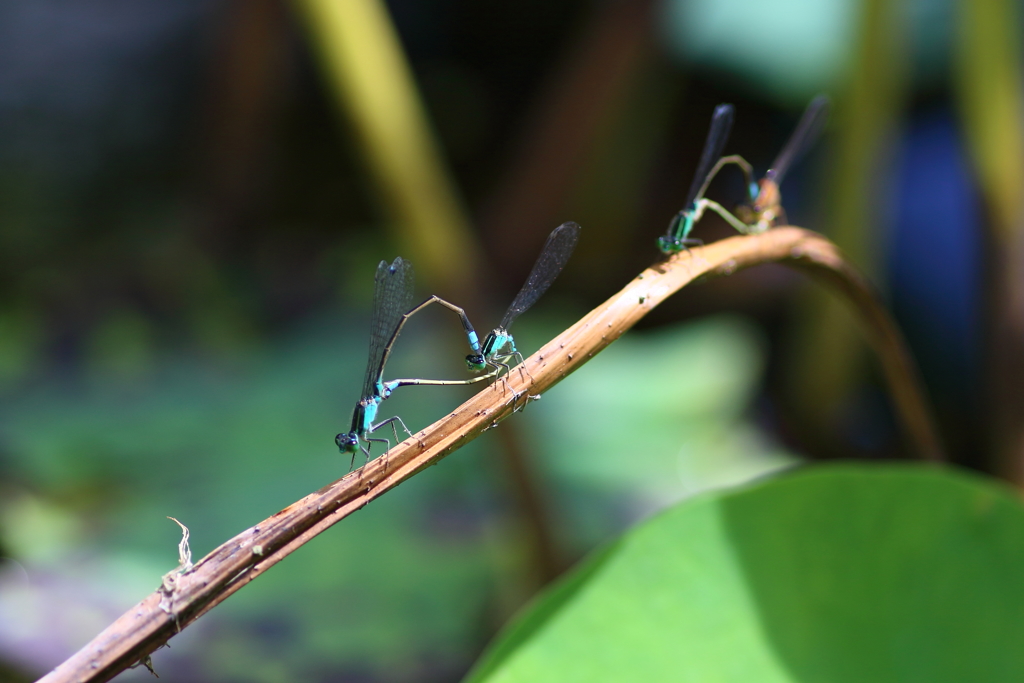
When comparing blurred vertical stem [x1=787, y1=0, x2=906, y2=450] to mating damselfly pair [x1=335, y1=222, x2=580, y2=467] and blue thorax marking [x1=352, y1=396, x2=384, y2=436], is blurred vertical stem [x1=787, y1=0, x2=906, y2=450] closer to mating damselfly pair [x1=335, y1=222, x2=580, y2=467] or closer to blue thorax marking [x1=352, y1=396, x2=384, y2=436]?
mating damselfly pair [x1=335, y1=222, x2=580, y2=467]

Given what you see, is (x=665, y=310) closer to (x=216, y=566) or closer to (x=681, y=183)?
(x=681, y=183)

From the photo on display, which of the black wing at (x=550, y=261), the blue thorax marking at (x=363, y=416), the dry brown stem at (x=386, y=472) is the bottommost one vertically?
the dry brown stem at (x=386, y=472)

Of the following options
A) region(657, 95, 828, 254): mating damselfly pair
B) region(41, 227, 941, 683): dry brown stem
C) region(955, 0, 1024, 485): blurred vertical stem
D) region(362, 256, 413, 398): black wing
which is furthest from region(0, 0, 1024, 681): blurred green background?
region(41, 227, 941, 683): dry brown stem

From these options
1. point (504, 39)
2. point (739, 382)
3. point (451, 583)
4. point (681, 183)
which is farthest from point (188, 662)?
point (504, 39)

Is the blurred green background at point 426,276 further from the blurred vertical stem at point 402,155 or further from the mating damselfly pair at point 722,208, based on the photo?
the mating damselfly pair at point 722,208

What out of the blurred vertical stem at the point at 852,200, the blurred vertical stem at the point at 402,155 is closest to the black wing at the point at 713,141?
the blurred vertical stem at the point at 402,155

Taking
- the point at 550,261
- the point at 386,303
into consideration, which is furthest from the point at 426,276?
the point at 550,261

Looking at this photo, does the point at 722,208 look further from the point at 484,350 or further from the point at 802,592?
the point at 802,592
